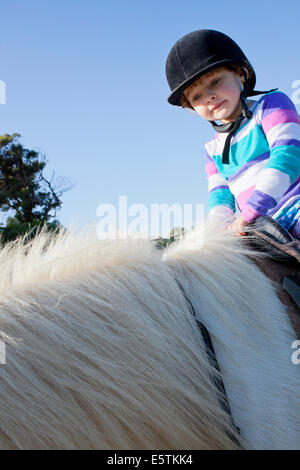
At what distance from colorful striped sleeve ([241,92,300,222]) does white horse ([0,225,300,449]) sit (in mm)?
435

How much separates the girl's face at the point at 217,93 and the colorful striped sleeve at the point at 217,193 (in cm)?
36

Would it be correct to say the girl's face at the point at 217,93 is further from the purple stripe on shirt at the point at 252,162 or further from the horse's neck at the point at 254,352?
the horse's neck at the point at 254,352

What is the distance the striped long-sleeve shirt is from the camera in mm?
1297

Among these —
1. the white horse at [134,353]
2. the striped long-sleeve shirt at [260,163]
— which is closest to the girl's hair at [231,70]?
the striped long-sleeve shirt at [260,163]

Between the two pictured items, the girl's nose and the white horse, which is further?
the girl's nose

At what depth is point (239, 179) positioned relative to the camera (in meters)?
1.62

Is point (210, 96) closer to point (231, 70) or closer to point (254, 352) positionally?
point (231, 70)

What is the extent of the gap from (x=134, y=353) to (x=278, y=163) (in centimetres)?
93

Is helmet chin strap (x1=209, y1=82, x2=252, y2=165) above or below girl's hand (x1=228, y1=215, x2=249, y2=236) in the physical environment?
above

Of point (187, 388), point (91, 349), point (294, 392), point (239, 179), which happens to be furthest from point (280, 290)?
point (239, 179)

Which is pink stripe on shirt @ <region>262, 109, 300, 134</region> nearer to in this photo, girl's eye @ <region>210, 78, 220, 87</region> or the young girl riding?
the young girl riding

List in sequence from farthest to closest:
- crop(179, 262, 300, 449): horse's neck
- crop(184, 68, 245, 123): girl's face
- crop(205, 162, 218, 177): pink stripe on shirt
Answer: crop(205, 162, 218, 177): pink stripe on shirt, crop(184, 68, 245, 123): girl's face, crop(179, 262, 300, 449): horse's neck

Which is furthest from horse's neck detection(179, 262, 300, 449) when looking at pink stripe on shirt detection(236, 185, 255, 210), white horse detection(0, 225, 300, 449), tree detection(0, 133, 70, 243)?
tree detection(0, 133, 70, 243)
